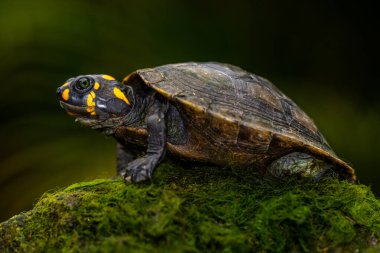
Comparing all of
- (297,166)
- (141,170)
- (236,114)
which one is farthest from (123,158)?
(297,166)

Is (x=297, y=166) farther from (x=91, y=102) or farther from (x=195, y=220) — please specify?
(x=91, y=102)

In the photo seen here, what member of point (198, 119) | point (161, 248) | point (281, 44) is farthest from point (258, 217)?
point (281, 44)

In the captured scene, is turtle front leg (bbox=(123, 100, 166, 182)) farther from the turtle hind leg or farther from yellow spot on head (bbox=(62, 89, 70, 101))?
the turtle hind leg

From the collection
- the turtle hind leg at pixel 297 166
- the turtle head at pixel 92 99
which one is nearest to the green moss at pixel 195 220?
the turtle hind leg at pixel 297 166

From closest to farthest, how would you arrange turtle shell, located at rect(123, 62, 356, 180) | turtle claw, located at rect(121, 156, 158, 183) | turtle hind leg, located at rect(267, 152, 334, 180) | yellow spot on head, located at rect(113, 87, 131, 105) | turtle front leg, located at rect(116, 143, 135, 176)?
turtle claw, located at rect(121, 156, 158, 183), turtle shell, located at rect(123, 62, 356, 180), turtle hind leg, located at rect(267, 152, 334, 180), yellow spot on head, located at rect(113, 87, 131, 105), turtle front leg, located at rect(116, 143, 135, 176)

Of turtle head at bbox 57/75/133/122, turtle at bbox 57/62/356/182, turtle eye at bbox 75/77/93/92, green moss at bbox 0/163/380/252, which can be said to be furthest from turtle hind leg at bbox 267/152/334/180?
turtle eye at bbox 75/77/93/92

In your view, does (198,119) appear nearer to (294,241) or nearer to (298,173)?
(298,173)
